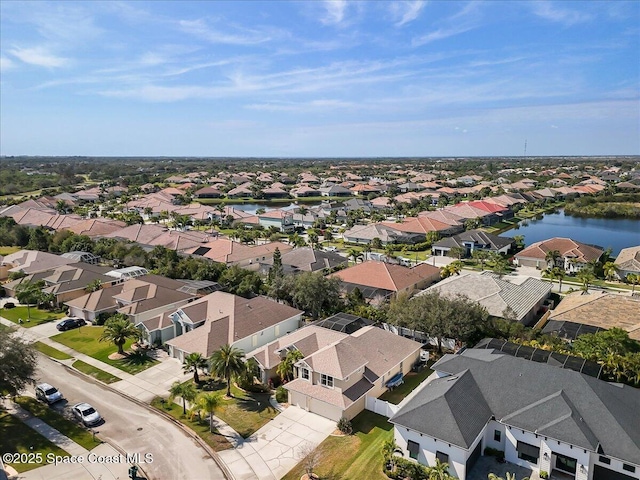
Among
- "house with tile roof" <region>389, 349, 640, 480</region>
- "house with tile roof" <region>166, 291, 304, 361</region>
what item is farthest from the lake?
"house with tile roof" <region>389, 349, 640, 480</region>

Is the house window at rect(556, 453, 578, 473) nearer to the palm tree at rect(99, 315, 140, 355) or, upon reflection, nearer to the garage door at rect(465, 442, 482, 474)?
the garage door at rect(465, 442, 482, 474)

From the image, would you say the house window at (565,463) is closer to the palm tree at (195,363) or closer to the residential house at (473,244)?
the palm tree at (195,363)

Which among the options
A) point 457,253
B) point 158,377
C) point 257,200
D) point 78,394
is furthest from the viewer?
point 257,200

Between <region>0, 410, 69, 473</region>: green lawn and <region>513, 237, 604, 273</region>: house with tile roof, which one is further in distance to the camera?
<region>513, 237, 604, 273</region>: house with tile roof

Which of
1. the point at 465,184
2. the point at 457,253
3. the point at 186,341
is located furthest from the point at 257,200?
the point at 186,341

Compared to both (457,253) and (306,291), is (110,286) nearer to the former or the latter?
(306,291)
